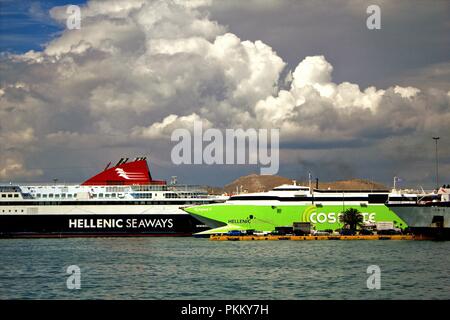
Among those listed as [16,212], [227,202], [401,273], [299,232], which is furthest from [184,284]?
[16,212]

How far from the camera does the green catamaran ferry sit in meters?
85.5

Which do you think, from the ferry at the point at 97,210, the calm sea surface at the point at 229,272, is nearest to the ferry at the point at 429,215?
the calm sea surface at the point at 229,272

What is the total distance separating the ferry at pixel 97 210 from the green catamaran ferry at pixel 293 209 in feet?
11.5

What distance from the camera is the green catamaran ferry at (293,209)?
85500 mm

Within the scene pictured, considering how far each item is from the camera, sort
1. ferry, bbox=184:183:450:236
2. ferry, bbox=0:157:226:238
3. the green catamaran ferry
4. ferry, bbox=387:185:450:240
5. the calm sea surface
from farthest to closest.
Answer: ferry, bbox=0:157:226:238 < the green catamaran ferry < ferry, bbox=184:183:450:236 < ferry, bbox=387:185:450:240 < the calm sea surface

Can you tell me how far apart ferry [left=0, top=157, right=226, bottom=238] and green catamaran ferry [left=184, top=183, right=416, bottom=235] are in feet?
11.5

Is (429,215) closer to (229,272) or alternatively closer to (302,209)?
(302,209)

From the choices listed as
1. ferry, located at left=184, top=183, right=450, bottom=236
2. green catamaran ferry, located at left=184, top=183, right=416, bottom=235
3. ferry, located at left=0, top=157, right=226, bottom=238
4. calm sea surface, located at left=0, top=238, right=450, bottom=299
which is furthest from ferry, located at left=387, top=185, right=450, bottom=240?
ferry, located at left=0, top=157, right=226, bottom=238

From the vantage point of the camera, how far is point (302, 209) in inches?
3398

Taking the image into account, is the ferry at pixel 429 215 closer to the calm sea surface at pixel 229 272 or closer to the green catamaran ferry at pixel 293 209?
the green catamaran ferry at pixel 293 209

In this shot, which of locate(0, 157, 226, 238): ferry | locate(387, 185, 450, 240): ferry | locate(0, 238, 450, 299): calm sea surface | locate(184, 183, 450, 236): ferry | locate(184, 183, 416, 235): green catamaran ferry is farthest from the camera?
locate(0, 157, 226, 238): ferry

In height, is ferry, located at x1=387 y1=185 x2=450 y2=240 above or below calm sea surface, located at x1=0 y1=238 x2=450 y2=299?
above

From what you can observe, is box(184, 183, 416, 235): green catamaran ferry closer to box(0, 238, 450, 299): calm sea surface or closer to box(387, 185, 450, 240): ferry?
box(387, 185, 450, 240): ferry

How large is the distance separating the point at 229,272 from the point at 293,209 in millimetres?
43581
